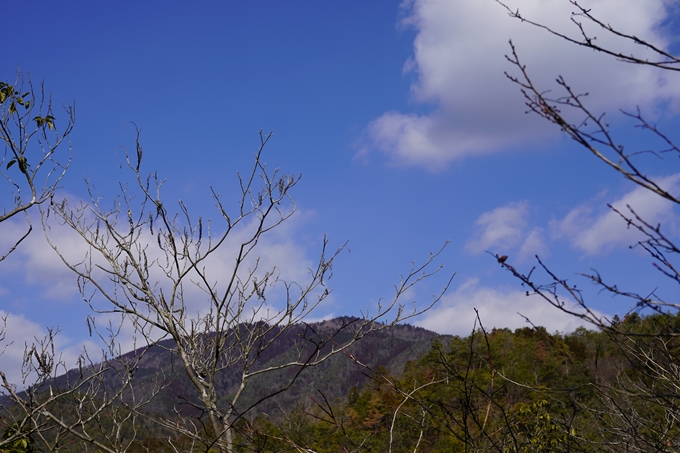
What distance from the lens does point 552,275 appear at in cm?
194

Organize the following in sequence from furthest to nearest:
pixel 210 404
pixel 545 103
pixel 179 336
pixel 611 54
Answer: pixel 179 336 → pixel 210 404 → pixel 611 54 → pixel 545 103

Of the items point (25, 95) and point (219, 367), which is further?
point (219, 367)

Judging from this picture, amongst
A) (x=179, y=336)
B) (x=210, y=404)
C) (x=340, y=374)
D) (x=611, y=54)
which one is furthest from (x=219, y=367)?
(x=340, y=374)

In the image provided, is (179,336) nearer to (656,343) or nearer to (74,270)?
(74,270)

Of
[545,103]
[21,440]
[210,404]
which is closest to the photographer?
[545,103]

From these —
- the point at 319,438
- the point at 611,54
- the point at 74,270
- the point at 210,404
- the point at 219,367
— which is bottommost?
the point at 319,438

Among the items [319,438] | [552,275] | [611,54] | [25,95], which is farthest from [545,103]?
[25,95]

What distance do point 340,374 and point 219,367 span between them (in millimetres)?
180330

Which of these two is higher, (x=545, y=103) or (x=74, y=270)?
(x=74, y=270)

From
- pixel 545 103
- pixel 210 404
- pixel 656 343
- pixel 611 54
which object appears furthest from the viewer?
pixel 210 404

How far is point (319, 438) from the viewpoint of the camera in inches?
128

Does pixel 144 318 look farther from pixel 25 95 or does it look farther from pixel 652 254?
pixel 652 254

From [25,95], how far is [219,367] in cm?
314

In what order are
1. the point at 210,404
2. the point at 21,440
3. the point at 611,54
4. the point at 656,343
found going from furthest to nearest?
the point at 21,440 → the point at 210,404 → the point at 656,343 → the point at 611,54
